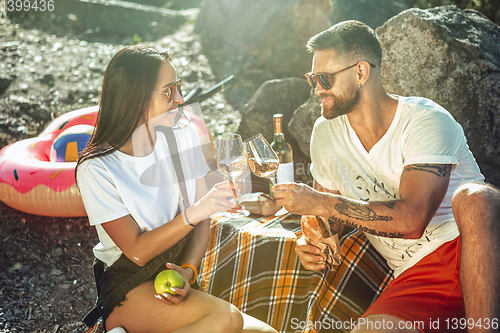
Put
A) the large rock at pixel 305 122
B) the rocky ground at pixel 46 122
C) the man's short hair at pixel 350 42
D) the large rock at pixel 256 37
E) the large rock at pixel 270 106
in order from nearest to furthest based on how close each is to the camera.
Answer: the man's short hair at pixel 350 42, the rocky ground at pixel 46 122, the large rock at pixel 305 122, the large rock at pixel 270 106, the large rock at pixel 256 37

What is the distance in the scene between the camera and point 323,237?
2.23 meters

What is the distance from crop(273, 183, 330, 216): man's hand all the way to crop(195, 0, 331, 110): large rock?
13.7ft

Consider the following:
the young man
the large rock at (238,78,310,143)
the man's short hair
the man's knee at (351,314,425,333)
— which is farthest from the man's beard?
the large rock at (238,78,310,143)

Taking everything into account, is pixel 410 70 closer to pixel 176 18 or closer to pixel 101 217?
pixel 101 217

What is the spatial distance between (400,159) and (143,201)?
57.3 inches

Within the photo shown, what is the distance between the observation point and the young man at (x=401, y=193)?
5.80ft

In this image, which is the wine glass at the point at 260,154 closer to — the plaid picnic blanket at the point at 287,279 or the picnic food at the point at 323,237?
the picnic food at the point at 323,237

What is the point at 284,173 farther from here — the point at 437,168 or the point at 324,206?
the point at 437,168

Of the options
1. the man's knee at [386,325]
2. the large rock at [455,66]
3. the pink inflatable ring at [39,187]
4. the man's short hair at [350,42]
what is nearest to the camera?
the man's knee at [386,325]

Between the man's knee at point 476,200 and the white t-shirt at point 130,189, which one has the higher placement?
the man's knee at point 476,200

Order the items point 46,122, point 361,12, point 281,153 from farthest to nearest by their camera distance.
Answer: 1. point 46,122
2. point 361,12
3. point 281,153

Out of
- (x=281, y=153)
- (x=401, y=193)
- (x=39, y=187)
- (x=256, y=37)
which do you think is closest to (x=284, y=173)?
(x=281, y=153)

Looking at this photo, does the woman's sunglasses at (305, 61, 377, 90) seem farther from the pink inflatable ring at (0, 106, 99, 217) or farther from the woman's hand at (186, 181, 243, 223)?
the pink inflatable ring at (0, 106, 99, 217)

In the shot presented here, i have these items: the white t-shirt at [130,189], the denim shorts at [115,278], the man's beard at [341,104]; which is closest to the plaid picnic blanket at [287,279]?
the white t-shirt at [130,189]
